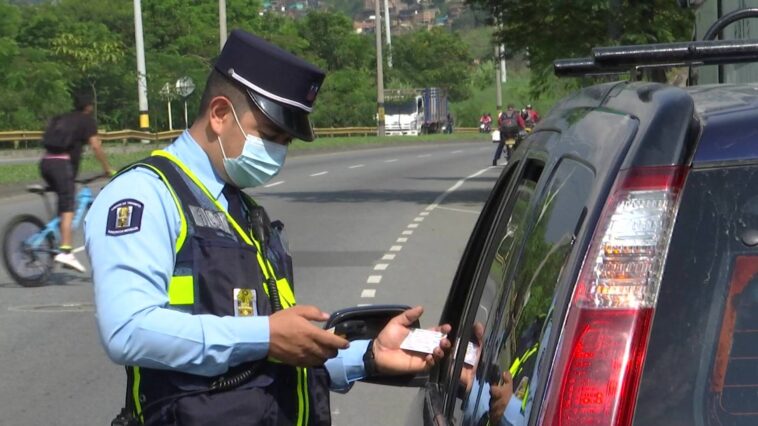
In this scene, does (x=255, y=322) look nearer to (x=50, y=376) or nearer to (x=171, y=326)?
(x=171, y=326)

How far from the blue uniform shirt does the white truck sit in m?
78.3

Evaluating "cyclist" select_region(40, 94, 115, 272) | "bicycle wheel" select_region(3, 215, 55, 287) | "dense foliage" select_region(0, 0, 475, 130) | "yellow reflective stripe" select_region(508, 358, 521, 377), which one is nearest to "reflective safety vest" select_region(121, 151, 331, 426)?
"yellow reflective stripe" select_region(508, 358, 521, 377)

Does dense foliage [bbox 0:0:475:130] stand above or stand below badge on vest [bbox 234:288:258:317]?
above

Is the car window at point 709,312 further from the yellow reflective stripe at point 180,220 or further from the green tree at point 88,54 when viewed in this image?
the green tree at point 88,54

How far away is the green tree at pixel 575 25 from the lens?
886 inches

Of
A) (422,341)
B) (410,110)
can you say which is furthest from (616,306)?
(410,110)

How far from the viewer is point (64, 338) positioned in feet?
34.6

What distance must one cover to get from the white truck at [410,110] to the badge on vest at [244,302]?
78.3 m

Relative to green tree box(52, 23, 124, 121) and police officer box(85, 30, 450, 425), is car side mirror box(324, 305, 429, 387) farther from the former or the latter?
green tree box(52, 23, 124, 121)

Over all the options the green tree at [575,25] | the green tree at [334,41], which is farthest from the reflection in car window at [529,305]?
the green tree at [334,41]

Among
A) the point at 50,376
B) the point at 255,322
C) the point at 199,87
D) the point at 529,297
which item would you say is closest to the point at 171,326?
the point at 255,322

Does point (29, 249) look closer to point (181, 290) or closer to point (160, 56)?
point (181, 290)

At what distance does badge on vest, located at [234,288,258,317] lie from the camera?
3.12m

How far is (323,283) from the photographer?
44.3 feet
